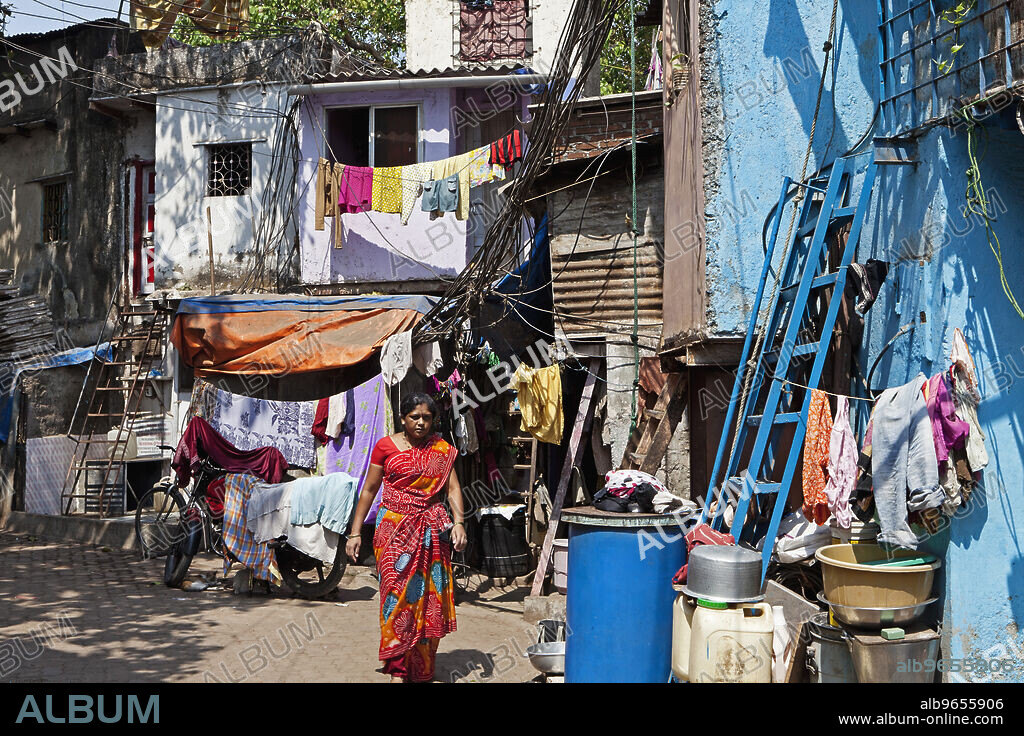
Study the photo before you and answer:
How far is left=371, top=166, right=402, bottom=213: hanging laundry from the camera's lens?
13172 mm

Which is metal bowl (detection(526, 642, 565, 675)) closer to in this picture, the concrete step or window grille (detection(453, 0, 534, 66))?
the concrete step

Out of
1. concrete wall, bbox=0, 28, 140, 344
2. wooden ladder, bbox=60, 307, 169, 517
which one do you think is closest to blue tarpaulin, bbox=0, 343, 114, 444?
wooden ladder, bbox=60, 307, 169, 517

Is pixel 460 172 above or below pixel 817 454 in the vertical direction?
above

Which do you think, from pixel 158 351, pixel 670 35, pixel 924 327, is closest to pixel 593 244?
pixel 670 35

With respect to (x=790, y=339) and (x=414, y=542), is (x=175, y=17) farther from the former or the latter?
(x=790, y=339)

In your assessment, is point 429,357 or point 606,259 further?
point 429,357

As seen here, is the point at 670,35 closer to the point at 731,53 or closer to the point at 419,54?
the point at 731,53

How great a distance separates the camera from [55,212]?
17734 millimetres

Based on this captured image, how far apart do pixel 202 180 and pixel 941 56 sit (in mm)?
12604

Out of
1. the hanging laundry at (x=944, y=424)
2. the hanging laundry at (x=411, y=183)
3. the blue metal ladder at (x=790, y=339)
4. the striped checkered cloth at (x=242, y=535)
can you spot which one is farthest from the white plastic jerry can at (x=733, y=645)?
the hanging laundry at (x=411, y=183)

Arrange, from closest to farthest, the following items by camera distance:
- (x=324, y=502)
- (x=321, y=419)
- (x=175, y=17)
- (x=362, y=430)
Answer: (x=324, y=502)
(x=362, y=430)
(x=321, y=419)
(x=175, y=17)

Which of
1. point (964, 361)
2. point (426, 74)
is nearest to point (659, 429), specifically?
point (964, 361)

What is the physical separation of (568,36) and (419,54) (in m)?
10.4

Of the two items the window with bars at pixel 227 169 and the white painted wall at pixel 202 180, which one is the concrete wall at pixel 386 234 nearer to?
the white painted wall at pixel 202 180
